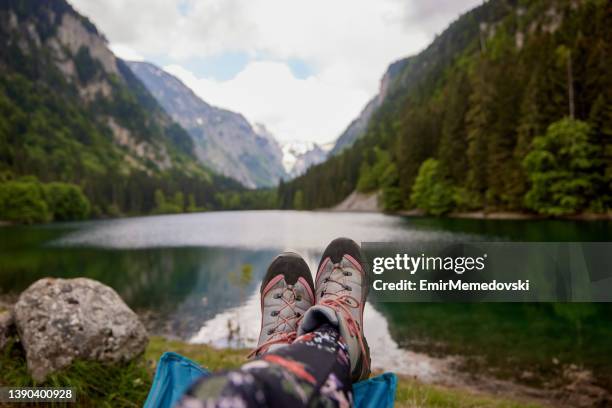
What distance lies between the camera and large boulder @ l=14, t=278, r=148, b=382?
14.2 ft

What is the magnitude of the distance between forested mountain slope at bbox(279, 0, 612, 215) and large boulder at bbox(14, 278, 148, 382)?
150 feet

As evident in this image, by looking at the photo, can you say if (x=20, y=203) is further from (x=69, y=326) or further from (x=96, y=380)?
(x=96, y=380)

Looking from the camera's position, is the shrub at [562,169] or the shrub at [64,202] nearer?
the shrub at [562,169]

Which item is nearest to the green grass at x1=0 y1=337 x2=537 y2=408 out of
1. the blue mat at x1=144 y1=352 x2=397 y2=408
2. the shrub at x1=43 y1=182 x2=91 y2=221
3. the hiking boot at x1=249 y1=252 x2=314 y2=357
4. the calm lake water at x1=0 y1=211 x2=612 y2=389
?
the hiking boot at x1=249 y1=252 x2=314 y2=357

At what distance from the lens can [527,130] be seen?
46188mm

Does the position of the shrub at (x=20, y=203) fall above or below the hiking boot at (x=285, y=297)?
above

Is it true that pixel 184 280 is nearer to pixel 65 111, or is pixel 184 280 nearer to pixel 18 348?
pixel 18 348

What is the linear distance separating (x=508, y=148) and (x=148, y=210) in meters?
137

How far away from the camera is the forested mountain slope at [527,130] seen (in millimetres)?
40031

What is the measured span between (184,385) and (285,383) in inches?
37.7

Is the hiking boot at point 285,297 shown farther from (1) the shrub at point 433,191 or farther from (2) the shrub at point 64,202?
(2) the shrub at point 64,202

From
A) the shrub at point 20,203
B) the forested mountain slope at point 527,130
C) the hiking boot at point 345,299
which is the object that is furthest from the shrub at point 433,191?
the shrub at point 20,203

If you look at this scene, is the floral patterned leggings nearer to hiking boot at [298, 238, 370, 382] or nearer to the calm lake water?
hiking boot at [298, 238, 370, 382]

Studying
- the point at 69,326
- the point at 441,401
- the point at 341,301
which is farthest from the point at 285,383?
the point at 441,401
